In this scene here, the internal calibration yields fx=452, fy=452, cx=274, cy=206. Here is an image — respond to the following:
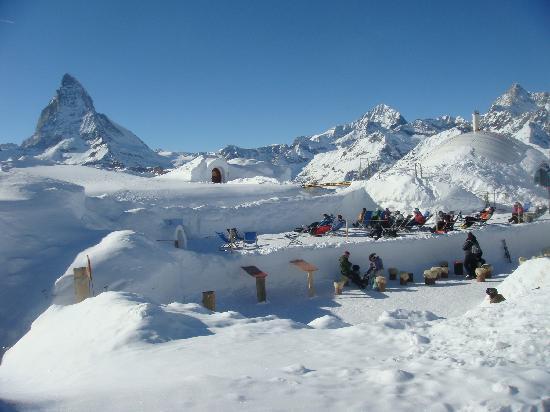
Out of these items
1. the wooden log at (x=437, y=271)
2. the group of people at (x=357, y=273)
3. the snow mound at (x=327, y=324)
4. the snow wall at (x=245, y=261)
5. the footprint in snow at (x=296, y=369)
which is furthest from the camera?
the wooden log at (x=437, y=271)

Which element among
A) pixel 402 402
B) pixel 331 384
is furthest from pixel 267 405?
pixel 402 402

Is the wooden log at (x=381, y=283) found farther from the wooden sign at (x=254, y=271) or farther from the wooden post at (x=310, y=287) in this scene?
the wooden sign at (x=254, y=271)

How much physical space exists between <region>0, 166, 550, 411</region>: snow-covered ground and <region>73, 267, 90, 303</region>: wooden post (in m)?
0.27

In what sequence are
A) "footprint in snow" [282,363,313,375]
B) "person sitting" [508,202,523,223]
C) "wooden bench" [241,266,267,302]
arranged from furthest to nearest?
"person sitting" [508,202,523,223] → "wooden bench" [241,266,267,302] → "footprint in snow" [282,363,313,375]

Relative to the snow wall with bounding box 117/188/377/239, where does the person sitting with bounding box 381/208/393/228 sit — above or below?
below

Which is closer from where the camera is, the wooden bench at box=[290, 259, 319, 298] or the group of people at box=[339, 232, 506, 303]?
the wooden bench at box=[290, 259, 319, 298]

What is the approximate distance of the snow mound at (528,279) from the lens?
346 inches

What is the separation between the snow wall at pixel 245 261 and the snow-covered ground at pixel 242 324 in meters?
0.04

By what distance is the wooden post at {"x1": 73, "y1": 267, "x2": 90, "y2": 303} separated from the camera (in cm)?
878

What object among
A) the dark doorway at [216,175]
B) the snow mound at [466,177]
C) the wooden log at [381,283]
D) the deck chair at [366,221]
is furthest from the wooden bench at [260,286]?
the dark doorway at [216,175]

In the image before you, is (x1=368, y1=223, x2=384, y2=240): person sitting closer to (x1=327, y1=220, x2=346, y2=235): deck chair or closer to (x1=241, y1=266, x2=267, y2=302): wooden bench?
(x1=327, y1=220, x2=346, y2=235): deck chair

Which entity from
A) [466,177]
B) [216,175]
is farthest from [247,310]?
[466,177]

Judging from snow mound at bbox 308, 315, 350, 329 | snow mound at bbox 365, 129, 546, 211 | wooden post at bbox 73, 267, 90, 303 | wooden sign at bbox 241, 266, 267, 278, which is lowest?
snow mound at bbox 308, 315, 350, 329

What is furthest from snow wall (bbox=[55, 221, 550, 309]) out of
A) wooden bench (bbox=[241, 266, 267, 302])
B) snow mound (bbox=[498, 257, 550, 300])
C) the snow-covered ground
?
snow mound (bbox=[498, 257, 550, 300])
